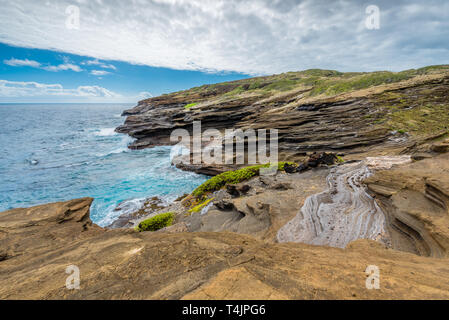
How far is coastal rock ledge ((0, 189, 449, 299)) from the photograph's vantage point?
243cm

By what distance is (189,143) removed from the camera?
35.7m

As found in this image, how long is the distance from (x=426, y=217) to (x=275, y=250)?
382 cm

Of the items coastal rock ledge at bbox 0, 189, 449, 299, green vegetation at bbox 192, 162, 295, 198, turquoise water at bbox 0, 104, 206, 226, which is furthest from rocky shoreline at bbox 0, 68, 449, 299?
turquoise water at bbox 0, 104, 206, 226

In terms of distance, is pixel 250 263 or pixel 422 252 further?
pixel 422 252

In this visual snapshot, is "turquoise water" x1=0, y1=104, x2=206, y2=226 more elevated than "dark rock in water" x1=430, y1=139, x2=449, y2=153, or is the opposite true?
"dark rock in water" x1=430, y1=139, x2=449, y2=153

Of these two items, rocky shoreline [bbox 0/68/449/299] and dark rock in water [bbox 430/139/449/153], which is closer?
rocky shoreline [bbox 0/68/449/299]

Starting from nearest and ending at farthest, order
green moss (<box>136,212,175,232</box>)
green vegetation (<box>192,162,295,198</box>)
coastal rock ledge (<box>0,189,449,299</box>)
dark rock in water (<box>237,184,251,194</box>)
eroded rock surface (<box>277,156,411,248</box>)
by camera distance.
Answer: coastal rock ledge (<box>0,189,449,299</box>) → eroded rock surface (<box>277,156,411,248</box>) → green moss (<box>136,212,175,232</box>) → dark rock in water (<box>237,184,251,194</box>) → green vegetation (<box>192,162,295,198</box>)

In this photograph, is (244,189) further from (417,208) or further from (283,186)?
(417,208)

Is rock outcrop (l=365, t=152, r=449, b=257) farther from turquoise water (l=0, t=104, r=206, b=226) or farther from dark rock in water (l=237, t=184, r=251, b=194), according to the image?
turquoise water (l=0, t=104, r=206, b=226)

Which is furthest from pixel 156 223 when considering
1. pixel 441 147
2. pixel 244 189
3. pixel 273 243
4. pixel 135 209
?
pixel 441 147

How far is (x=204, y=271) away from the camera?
3.07m

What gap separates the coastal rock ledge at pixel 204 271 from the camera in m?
2.43

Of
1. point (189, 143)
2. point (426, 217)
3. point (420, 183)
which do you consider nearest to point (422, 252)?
point (426, 217)
